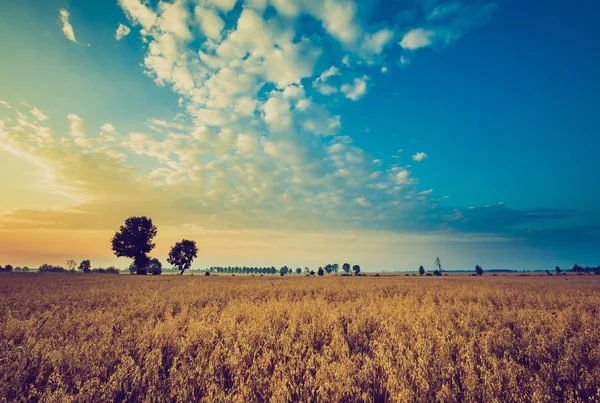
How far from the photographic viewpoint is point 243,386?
3.01 m

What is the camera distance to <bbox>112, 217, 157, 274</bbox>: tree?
6328 cm

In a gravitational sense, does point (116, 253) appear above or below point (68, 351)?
above

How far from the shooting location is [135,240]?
64.1 metres

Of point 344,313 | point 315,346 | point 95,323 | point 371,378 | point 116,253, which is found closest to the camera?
point 371,378

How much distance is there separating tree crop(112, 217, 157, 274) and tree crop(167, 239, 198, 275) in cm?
1638

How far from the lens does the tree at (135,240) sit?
63.3 m

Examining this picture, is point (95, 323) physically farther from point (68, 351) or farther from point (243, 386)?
point (243, 386)

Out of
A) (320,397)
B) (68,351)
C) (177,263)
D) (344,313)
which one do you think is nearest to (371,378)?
(320,397)

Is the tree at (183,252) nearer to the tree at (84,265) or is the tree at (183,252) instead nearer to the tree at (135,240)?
the tree at (135,240)

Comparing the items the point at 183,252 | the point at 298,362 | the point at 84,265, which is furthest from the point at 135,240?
the point at 84,265

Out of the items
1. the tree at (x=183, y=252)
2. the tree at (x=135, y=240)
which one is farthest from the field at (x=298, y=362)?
the tree at (x=183, y=252)

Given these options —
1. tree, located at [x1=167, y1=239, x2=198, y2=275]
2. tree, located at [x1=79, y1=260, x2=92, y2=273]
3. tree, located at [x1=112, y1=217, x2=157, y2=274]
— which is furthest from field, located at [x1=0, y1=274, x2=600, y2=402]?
tree, located at [x1=79, y1=260, x2=92, y2=273]

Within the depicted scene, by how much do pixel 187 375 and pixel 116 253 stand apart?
72110 millimetres

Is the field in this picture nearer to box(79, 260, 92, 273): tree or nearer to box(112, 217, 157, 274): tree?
box(112, 217, 157, 274): tree
